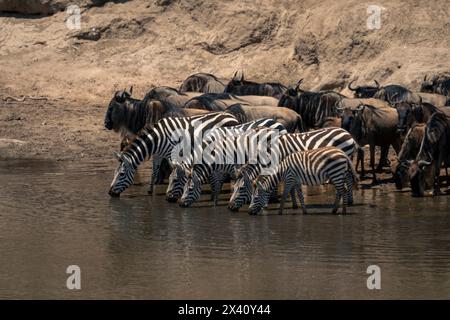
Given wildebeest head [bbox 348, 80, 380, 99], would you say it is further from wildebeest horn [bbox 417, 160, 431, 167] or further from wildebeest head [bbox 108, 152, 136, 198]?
wildebeest head [bbox 108, 152, 136, 198]

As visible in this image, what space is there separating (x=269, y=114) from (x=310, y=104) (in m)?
2.50

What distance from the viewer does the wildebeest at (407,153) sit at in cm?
1942

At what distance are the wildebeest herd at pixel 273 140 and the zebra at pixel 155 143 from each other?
15 mm

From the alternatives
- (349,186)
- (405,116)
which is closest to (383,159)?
(405,116)

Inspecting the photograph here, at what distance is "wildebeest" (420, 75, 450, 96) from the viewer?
24.8 metres

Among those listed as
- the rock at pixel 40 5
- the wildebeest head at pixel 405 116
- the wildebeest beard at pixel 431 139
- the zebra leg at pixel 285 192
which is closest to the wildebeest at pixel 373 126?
the wildebeest head at pixel 405 116

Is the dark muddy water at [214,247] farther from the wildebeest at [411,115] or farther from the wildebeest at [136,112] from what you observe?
the wildebeest at [136,112]

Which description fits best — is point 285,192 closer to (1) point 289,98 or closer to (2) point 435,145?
(2) point 435,145

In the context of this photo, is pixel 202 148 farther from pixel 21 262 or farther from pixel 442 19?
pixel 442 19

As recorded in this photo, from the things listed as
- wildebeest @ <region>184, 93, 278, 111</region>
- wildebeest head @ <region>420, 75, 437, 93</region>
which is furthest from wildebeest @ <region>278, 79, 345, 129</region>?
wildebeest head @ <region>420, 75, 437, 93</region>

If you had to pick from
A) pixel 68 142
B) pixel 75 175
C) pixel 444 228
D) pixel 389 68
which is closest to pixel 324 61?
pixel 389 68

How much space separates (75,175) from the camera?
70.5 ft

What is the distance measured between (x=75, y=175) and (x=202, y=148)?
12.1 feet

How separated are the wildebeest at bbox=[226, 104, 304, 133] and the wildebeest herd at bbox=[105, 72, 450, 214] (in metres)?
0.02
